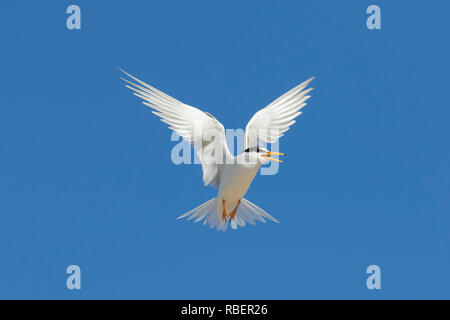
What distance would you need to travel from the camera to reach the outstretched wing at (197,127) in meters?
11.0

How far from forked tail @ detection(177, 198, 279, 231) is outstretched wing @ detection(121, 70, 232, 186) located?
22.3 inches

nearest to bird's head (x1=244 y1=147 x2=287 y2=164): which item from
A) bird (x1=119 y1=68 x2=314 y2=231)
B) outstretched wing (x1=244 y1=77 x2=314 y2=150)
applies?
bird (x1=119 y1=68 x2=314 y2=231)

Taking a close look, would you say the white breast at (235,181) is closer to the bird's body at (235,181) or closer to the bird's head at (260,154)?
the bird's body at (235,181)

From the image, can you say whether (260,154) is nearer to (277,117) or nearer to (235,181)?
(235,181)

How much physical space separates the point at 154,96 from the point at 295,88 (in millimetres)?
2572

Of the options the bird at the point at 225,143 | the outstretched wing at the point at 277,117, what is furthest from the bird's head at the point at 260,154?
the outstretched wing at the point at 277,117

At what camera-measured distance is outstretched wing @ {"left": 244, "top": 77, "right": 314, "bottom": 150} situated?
11578 mm

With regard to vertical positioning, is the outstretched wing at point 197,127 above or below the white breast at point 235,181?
above

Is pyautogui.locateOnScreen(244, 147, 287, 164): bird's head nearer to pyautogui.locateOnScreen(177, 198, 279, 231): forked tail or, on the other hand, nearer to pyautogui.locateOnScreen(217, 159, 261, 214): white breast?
pyautogui.locateOnScreen(217, 159, 261, 214): white breast

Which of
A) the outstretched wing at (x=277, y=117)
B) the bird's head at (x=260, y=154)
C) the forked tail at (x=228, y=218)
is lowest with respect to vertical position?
the forked tail at (x=228, y=218)

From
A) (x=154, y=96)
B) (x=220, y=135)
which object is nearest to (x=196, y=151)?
(x=220, y=135)

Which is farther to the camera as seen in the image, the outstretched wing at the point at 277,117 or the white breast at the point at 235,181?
the outstretched wing at the point at 277,117

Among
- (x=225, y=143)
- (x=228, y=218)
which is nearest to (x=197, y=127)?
(x=225, y=143)
